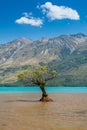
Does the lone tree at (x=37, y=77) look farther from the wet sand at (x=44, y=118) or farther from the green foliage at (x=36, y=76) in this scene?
the wet sand at (x=44, y=118)

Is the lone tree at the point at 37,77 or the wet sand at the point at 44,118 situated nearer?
the wet sand at the point at 44,118

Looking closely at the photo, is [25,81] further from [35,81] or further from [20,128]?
[20,128]

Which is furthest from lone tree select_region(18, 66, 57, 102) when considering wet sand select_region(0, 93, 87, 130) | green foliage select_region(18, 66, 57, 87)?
wet sand select_region(0, 93, 87, 130)

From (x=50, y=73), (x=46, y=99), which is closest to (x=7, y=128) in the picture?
(x=46, y=99)

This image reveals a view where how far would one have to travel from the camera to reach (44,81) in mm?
79688

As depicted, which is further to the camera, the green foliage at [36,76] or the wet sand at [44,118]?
the green foliage at [36,76]

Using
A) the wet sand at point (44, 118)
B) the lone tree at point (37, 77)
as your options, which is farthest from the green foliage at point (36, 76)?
the wet sand at point (44, 118)

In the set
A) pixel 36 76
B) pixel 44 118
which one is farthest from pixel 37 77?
pixel 44 118

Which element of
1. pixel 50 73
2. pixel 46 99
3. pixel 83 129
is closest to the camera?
pixel 83 129

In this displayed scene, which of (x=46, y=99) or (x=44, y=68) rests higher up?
(x=44, y=68)

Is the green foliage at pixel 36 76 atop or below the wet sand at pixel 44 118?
atop

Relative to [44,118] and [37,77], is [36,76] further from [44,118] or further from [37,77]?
[44,118]

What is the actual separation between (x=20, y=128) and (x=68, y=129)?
4.59 m

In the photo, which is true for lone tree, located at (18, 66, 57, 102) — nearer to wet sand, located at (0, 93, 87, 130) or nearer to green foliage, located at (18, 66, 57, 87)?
green foliage, located at (18, 66, 57, 87)
